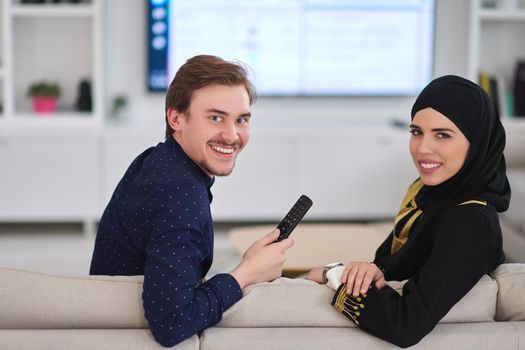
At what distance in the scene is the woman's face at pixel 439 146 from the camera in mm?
2033

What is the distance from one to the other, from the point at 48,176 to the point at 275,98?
1.53 metres

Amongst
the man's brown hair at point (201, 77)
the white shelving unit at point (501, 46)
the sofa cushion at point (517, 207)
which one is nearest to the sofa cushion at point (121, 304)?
the man's brown hair at point (201, 77)

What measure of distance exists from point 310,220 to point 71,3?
1.98 metres

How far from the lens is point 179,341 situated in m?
1.73

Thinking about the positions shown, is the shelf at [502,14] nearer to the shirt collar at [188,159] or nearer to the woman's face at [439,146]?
the woman's face at [439,146]

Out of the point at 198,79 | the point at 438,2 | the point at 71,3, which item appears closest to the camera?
the point at 198,79

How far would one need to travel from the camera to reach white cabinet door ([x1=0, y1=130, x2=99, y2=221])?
17.3 ft

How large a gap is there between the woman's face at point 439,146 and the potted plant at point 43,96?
153 inches

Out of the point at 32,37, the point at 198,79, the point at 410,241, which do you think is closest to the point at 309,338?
the point at 410,241

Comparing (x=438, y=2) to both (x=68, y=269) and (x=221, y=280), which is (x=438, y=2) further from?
(x=221, y=280)

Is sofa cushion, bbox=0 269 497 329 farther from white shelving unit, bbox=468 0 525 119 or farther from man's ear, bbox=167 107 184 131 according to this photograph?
white shelving unit, bbox=468 0 525 119

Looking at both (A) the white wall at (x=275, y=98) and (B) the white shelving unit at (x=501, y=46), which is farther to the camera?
(B) the white shelving unit at (x=501, y=46)

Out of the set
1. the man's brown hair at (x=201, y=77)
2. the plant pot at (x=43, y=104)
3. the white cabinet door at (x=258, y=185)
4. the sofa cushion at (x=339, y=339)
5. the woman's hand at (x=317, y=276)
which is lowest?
the white cabinet door at (x=258, y=185)

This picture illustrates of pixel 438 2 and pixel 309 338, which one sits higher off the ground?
pixel 438 2
